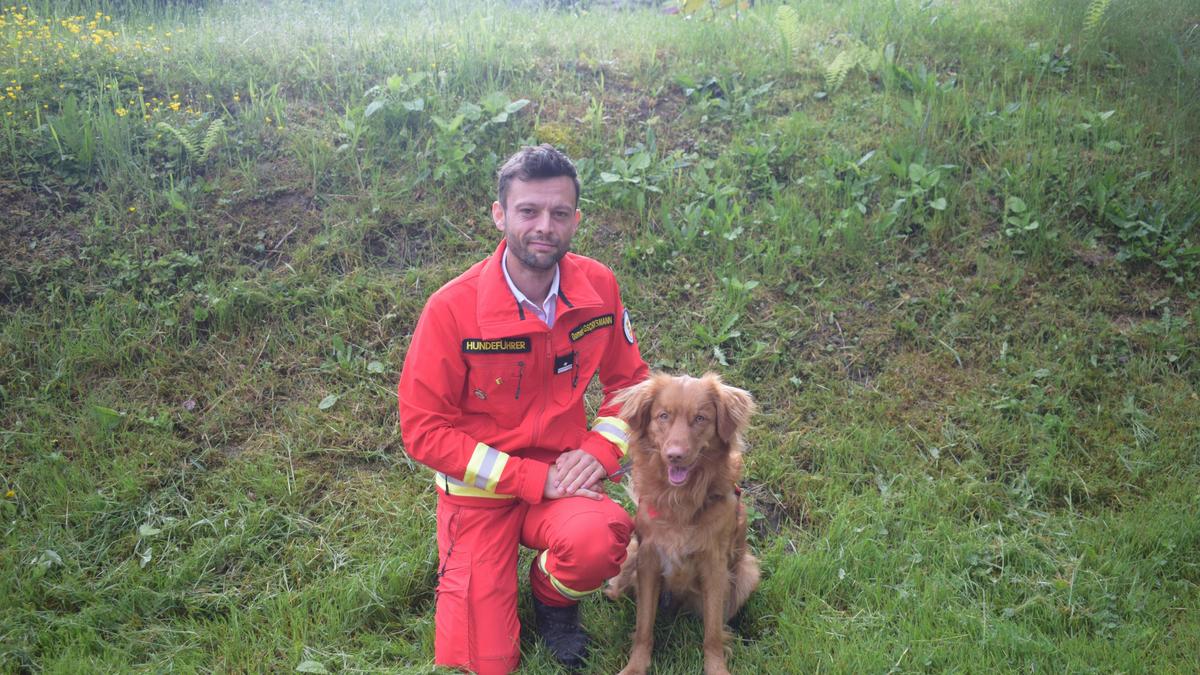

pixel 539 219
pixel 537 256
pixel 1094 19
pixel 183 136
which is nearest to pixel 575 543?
pixel 537 256

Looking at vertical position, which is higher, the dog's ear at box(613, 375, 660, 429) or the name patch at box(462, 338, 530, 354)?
the name patch at box(462, 338, 530, 354)

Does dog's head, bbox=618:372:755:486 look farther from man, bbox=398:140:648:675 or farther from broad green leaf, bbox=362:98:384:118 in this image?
broad green leaf, bbox=362:98:384:118

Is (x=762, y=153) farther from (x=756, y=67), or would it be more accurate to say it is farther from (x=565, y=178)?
(x=565, y=178)

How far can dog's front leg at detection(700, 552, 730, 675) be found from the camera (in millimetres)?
3418

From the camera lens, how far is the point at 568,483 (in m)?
3.55

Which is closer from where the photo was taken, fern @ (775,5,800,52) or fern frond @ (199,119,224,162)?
fern frond @ (199,119,224,162)

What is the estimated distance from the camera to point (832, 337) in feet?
17.7

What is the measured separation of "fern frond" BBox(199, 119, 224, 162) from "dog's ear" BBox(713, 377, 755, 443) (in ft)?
14.3

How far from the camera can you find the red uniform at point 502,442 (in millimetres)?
3453

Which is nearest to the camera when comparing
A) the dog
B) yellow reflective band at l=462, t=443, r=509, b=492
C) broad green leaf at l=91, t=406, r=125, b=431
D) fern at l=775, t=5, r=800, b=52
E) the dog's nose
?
the dog's nose

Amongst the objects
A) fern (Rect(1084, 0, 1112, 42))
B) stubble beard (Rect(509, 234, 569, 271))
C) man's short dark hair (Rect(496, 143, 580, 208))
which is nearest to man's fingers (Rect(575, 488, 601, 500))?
stubble beard (Rect(509, 234, 569, 271))

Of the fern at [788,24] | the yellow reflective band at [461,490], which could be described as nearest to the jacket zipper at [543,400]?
the yellow reflective band at [461,490]

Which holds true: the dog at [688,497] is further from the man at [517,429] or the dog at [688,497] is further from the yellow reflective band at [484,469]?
the yellow reflective band at [484,469]

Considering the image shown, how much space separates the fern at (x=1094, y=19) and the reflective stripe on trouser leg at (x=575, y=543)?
595cm
